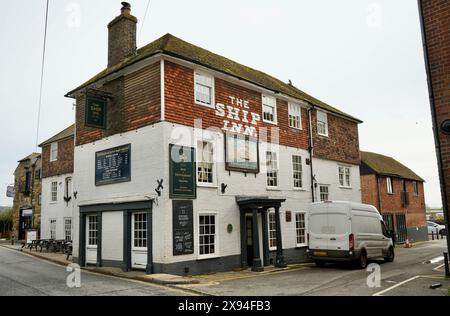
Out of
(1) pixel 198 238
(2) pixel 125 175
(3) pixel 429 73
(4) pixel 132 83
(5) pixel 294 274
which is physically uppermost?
(4) pixel 132 83

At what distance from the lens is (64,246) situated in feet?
80.0

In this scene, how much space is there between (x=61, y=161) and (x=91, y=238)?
1365cm

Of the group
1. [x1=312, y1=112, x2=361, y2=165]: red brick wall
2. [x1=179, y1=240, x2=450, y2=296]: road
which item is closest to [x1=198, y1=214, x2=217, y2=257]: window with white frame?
[x1=179, y1=240, x2=450, y2=296]: road

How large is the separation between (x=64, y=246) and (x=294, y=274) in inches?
603

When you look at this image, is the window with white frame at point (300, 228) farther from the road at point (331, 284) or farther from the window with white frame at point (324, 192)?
the road at point (331, 284)

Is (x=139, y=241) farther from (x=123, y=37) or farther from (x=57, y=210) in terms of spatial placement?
(x=57, y=210)

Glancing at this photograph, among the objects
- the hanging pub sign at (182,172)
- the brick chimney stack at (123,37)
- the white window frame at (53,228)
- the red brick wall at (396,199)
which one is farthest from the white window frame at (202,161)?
→ the white window frame at (53,228)

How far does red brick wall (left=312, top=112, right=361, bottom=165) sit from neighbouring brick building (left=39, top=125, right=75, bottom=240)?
17111 mm

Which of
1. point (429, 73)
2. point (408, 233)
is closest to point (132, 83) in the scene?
point (429, 73)

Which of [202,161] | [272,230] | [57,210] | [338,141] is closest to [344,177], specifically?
[338,141]

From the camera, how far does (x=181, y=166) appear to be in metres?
15.3

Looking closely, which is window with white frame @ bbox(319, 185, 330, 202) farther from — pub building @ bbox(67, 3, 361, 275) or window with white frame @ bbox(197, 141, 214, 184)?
window with white frame @ bbox(197, 141, 214, 184)

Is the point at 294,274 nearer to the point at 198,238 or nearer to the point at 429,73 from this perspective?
the point at 198,238

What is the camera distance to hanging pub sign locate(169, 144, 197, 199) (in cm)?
1489
